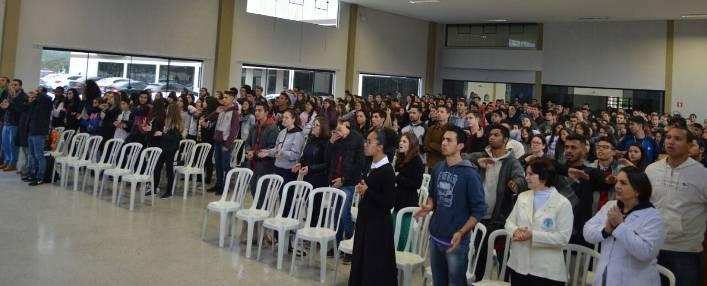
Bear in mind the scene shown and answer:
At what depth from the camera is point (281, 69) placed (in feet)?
47.2

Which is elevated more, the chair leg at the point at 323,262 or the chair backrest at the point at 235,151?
the chair backrest at the point at 235,151

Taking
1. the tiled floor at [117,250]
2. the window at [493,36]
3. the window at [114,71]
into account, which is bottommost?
the tiled floor at [117,250]

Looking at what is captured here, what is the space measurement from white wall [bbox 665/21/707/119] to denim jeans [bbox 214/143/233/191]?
42.2ft

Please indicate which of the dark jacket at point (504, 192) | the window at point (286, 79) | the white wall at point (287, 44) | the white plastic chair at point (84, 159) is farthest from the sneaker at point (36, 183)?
the dark jacket at point (504, 192)

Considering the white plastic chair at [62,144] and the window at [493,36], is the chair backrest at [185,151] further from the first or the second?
the window at [493,36]

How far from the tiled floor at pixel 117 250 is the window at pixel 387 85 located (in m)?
10.7

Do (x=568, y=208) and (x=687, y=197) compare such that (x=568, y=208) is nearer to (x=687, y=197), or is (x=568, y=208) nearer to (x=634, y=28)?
(x=687, y=197)

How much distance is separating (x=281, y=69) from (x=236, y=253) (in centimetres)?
978

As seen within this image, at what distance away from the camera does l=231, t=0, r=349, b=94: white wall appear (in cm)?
1299

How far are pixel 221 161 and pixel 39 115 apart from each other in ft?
8.42

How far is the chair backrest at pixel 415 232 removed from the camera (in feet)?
13.1

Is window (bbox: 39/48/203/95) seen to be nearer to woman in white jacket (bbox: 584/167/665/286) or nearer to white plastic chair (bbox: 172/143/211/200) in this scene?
white plastic chair (bbox: 172/143/211/200)

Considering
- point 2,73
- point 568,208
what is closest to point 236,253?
point 568,208

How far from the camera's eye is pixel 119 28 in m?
10.9
